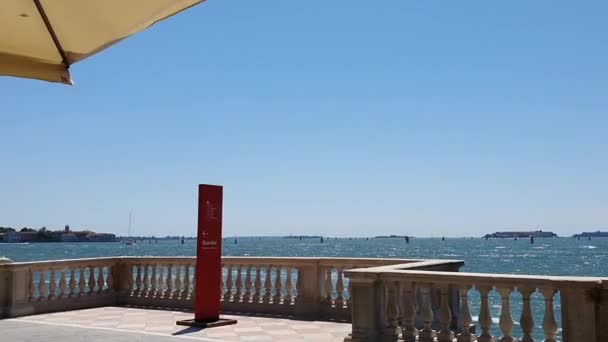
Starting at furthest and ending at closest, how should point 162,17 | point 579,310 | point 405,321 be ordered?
point 405,321 → point 579,310 → point 162,17

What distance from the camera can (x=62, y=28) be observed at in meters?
4.04

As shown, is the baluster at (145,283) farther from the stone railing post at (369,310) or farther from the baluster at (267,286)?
the stone railing post at (369,310)

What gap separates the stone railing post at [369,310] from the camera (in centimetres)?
755

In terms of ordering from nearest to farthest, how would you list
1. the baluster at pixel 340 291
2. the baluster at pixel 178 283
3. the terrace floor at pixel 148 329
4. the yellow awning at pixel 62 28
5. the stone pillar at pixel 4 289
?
1. the yellow awning at pixel 62 28
2. the terrace floor at pixel 148 329
3. the baluster at pixel 340 291
4. the stone pillar at pixel 4 289
5. the baluster at pixel 178 283

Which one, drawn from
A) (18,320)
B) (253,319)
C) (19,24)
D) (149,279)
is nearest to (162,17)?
(19,24)

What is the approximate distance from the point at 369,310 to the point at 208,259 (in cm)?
380

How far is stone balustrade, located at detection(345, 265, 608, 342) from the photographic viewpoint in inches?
242

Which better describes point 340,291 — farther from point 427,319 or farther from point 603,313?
point 603,313

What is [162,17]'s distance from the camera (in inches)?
141

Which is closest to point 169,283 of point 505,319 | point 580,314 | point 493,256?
point 505,319

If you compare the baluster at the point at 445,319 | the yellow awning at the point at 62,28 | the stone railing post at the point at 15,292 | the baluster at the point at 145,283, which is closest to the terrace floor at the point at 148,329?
the stone railing post at the point at 15,292

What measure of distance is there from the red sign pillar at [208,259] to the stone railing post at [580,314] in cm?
566

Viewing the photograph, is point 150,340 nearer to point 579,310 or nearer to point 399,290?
point 399,290

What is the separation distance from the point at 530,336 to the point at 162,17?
199 inches
